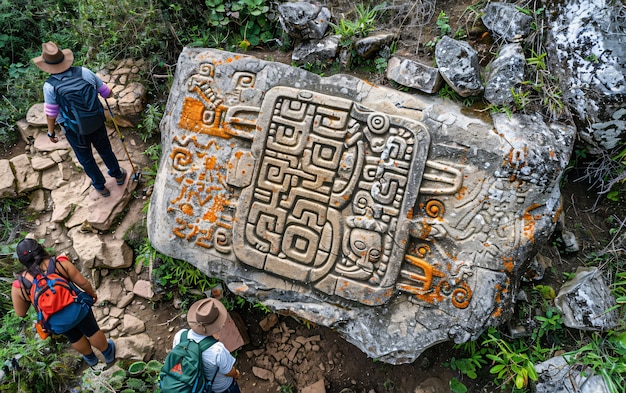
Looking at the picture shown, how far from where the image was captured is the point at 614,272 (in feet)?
11.3

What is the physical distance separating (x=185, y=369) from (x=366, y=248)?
146 cm

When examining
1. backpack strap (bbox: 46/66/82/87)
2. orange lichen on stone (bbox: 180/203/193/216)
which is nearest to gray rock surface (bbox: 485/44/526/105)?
orange lichen on stone (bbox: 180/203/193/216)

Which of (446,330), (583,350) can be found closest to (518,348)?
(583,350)

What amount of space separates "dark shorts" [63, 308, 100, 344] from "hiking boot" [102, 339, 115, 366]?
0.24m

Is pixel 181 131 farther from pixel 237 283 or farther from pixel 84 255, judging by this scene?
pixel 84 255

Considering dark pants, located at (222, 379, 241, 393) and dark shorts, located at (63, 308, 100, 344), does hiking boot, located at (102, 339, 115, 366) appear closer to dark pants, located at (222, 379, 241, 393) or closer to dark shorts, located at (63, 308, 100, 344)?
dark shorts, located at (63, 308, 100, 344)

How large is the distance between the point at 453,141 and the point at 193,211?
2059 mm

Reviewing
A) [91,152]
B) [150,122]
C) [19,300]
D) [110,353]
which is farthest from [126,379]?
[150,122]

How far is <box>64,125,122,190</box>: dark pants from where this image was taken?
4066 millimetres

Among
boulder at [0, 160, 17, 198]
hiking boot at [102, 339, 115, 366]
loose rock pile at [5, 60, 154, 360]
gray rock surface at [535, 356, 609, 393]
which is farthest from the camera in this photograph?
boulder at [0, 160, 17, 198]

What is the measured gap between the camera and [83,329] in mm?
3527

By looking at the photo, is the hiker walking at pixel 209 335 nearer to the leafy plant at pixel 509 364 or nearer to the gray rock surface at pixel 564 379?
the leafy plant at pixel 509 364

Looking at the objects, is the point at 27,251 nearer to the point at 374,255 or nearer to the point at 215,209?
the point at 215,209

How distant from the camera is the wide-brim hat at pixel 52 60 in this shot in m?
3.64
